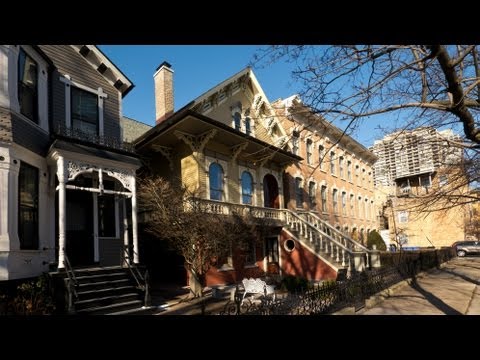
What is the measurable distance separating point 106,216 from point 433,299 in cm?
1037

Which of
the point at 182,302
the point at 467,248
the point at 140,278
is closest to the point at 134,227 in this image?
the point at 140,278

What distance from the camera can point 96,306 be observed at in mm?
8867

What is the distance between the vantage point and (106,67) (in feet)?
43.1

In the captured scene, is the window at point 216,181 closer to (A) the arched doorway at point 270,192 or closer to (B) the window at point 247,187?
(B) the window at point 247,187

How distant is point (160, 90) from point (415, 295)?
1381 centimetres

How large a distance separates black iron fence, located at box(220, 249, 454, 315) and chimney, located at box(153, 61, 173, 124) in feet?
35.0

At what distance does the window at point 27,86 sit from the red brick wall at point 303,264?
485 inches

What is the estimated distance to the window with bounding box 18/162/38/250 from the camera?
9181 mm

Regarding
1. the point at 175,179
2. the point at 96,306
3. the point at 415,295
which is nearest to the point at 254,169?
the point at 175,179

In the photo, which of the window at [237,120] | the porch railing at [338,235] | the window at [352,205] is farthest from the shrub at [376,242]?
the window at [237,120]

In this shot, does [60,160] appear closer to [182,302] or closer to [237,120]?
[182,302]

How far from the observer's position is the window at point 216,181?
16.2 meters
